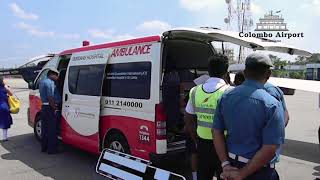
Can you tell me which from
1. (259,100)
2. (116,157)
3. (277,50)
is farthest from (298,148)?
(259,100)

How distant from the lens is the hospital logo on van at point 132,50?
5.67m

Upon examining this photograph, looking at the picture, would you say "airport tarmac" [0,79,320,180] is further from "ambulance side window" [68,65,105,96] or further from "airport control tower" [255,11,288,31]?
"airport control tower" [255,11,288,31]

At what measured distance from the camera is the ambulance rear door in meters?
6.68

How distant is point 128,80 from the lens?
6066 millimetres

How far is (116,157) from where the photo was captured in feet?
12.5

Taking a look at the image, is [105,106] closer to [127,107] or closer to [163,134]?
[127,107]

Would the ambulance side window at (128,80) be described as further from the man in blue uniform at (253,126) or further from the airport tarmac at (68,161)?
the man in blue uniform at (253,126)

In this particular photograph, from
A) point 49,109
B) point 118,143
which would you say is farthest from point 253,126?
point 49,109

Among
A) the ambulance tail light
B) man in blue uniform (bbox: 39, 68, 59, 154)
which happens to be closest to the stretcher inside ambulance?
the ambulance tail light

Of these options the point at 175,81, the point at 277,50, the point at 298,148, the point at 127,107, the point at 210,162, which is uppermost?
the point at 277,50

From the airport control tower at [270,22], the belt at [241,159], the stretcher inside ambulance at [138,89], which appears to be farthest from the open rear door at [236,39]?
the airport control tower at [270,22]

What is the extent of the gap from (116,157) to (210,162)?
972mm

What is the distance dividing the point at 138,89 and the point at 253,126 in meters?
3.32

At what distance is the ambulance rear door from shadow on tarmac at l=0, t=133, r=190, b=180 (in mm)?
361
